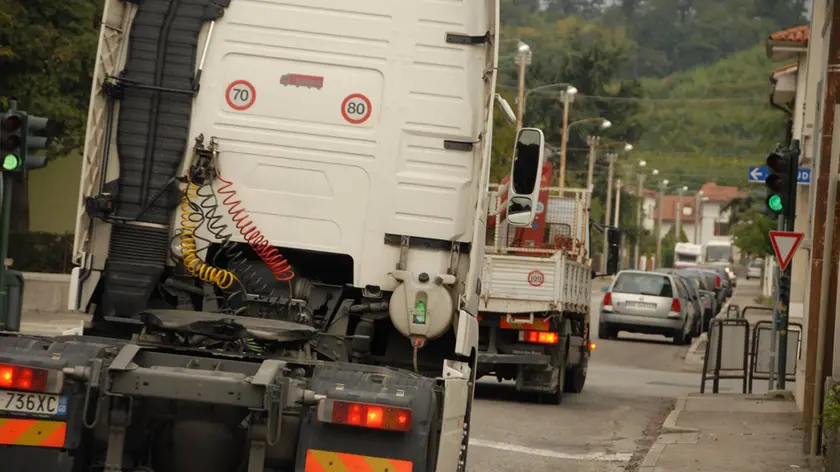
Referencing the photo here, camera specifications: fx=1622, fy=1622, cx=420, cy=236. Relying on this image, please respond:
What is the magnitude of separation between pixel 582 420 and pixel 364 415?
422 inches

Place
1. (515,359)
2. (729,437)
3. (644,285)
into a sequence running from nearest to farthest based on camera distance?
1. (729,437)
2. (515,359)
3. (644,285)

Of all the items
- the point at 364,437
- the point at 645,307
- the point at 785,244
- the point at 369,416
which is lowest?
the point at 364,437

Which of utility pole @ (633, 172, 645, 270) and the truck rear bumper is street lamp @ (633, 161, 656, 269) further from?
the truck rear bumper

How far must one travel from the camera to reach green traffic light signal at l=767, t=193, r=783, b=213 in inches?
773

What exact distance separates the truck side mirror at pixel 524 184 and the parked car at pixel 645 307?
85.6 feet

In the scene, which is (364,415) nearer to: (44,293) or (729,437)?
(729,437)

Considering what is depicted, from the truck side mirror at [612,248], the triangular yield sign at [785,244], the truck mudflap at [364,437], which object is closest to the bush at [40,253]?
the truck side mirror at [612,248]

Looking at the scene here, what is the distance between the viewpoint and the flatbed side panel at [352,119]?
9539mm

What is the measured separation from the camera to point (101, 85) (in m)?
9.47

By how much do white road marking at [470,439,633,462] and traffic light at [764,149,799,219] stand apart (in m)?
5.91

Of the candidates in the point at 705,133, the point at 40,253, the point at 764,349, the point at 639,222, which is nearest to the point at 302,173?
the point at 764,349

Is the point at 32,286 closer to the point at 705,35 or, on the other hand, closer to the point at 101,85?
the point at 101,85

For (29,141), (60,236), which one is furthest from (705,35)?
(29,141)

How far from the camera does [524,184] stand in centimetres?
953
